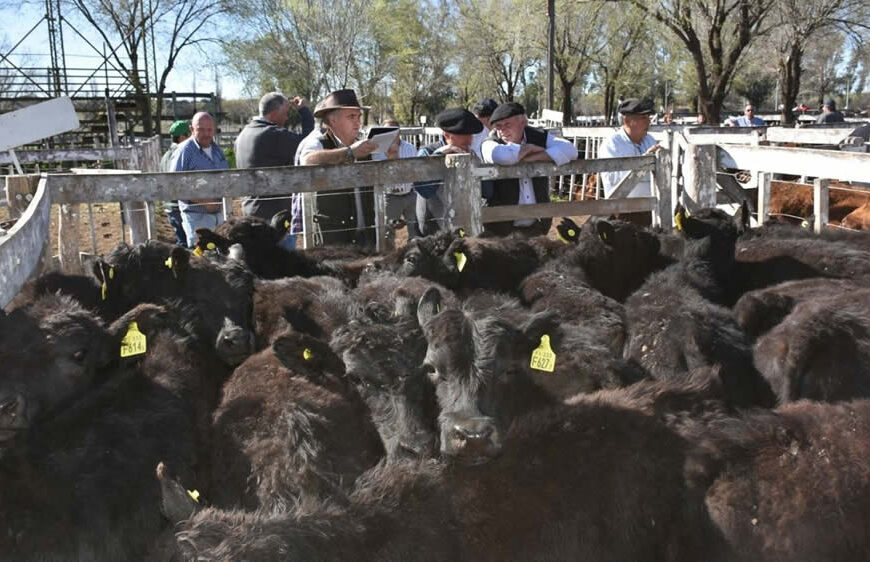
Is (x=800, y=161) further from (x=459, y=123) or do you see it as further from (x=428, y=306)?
(x=428, y=306)

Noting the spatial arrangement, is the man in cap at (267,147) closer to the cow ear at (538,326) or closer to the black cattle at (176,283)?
the black cattle at (176,283)

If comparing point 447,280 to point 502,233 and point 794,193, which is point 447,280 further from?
point 794,193

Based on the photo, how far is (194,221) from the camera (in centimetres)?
800

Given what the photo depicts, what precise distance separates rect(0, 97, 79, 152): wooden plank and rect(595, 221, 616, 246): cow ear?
4203 millimetres

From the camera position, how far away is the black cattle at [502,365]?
3.53 metres

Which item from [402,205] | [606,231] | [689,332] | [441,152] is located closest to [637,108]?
[441,152]

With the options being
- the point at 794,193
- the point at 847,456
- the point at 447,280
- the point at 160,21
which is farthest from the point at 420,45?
the point at 847,456

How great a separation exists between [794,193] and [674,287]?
21.0 feet

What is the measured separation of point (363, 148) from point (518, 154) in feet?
4.72

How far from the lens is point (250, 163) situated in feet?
25.4

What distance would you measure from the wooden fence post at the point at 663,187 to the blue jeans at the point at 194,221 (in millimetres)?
4533

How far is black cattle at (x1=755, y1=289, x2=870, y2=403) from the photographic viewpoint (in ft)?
13.0

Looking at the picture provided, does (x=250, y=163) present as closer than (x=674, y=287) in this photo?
No

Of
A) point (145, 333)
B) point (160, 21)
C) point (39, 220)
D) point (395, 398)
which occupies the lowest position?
point (395, 398)
